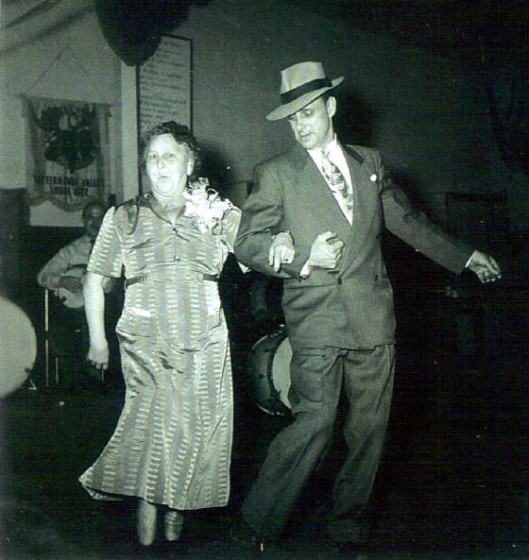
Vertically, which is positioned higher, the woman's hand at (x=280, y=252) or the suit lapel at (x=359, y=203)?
the suit lapel at (x=359, y=203)

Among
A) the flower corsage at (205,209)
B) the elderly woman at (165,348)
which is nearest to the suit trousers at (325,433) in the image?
the elderly woman at (165,348)

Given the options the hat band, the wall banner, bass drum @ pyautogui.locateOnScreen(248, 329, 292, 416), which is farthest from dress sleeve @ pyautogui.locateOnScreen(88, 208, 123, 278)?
the wall banner

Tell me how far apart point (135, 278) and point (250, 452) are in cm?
195

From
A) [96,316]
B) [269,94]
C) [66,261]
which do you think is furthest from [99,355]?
[269,94]

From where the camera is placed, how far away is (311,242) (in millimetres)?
2555

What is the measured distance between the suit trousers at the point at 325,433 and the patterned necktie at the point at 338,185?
1.81ft

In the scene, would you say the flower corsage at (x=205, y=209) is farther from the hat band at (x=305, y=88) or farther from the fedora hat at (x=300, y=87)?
the hat band at (x=305, y=88)

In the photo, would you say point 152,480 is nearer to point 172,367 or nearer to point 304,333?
point 172,367

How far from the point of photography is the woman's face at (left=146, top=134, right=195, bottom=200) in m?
2.56

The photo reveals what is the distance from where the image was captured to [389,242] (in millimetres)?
6832

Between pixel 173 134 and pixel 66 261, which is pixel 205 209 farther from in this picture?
pixel 66 261

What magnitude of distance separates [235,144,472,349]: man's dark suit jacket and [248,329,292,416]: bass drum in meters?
2.32

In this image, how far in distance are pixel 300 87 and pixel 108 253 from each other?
965 millimetres

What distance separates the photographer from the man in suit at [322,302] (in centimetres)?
249
